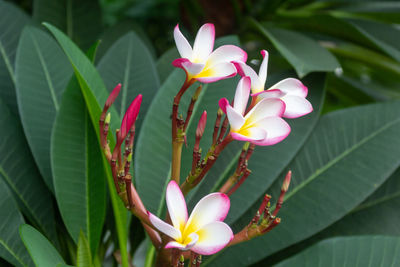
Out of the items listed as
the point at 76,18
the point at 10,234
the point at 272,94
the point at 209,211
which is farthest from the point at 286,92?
the point at 76,18

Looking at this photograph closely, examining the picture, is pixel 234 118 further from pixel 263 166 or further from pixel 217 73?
pixel 263 166

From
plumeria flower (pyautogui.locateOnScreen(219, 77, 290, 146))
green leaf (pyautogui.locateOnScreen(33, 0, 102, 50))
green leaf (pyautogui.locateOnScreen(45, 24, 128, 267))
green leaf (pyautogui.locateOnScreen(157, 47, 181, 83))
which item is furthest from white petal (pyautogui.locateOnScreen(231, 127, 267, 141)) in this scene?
green leaf (pyautogui.locateOnScreen(33, 0, 102, 50))

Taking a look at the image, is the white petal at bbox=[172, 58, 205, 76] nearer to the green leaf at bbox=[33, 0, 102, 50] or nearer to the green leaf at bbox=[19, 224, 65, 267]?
the green leaf at bbox=[19, 224, 65, 267]

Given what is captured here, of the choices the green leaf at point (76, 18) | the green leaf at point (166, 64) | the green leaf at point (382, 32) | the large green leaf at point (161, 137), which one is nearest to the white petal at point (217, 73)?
the large green leaf at point (161, 137)

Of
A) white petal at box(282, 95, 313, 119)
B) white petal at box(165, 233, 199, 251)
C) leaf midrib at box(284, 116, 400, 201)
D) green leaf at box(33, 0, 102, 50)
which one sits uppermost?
→ green leaf at box(33, 0, 102, 50)

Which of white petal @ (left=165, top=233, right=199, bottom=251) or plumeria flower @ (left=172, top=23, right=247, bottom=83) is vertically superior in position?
plumeria flower @ (left=172, top=23, right=247, bottom=83)

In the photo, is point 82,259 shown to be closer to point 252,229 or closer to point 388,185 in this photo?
point 252,229

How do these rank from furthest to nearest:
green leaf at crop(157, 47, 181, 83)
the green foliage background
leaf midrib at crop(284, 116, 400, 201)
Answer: green leaf at crop(157, 47, 181, 83)
leaf midrib at crop(284, 116, 400, 201)
the green foliage background
